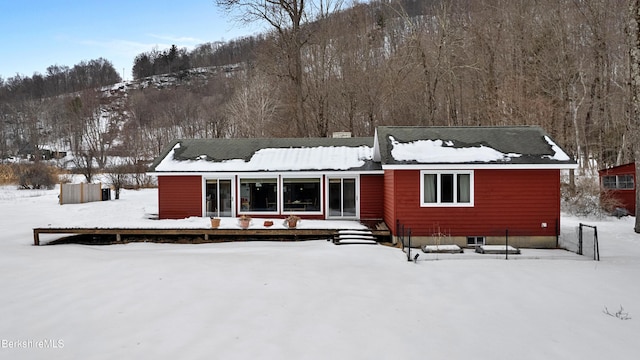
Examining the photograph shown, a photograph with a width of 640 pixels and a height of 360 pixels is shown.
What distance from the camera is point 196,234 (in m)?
13.4

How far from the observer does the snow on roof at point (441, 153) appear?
41.1ft

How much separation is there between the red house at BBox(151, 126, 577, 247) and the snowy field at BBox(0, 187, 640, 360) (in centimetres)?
141

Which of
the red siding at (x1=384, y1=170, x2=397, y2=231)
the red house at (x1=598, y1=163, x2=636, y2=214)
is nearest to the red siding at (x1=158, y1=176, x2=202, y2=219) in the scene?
the red siding at (x1=384, y1=170, x2=397, y2=231)

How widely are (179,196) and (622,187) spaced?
20.4 m

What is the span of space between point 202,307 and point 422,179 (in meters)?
8.15

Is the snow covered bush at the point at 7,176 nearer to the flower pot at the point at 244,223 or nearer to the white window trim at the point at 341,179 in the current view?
the flower pot at the point at 244,223

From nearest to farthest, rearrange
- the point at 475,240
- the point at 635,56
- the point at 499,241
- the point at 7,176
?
→ the point at 499,241 → the point at 475,240 → the point at 635,56 → the point at 7,176

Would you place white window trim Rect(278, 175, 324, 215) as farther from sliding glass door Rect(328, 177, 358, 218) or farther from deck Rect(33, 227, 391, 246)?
deck Rect(33, 227, 391, 246)

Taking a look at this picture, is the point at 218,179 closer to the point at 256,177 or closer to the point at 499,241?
the point at 256,177

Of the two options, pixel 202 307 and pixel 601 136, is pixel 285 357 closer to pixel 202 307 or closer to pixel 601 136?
pixel 202 307

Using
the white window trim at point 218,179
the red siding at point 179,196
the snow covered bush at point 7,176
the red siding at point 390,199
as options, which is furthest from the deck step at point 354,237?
the snow covered bush at point 7,176

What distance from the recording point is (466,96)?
28.7 metres

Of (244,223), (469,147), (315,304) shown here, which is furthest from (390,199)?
(315,304)

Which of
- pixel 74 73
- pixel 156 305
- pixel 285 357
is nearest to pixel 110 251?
pixel 156 305
